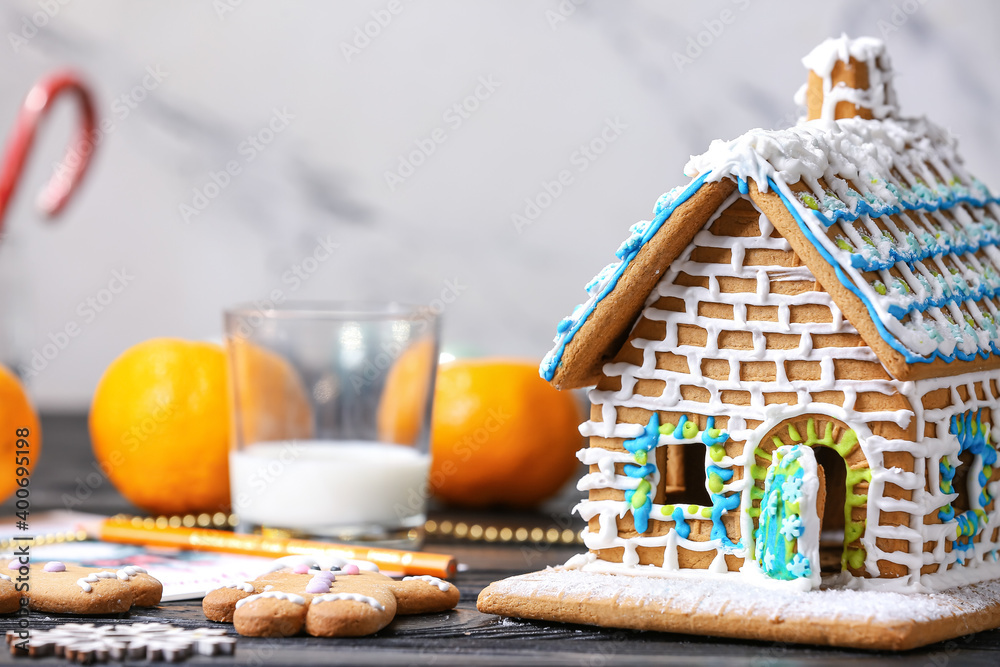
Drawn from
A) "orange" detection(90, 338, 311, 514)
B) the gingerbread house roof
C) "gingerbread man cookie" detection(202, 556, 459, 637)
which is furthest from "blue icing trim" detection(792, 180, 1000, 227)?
"orange" detection(90, 338, 311, 514)

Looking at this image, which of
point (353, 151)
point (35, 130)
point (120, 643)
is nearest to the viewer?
point (120, 643)

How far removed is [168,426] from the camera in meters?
1.42

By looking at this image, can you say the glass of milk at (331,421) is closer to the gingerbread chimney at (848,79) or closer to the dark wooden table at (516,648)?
the dark wooden table at (516,648)

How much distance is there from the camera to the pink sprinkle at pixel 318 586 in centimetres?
95

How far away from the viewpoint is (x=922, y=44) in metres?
2.17

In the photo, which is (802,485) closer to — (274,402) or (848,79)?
(848,79)

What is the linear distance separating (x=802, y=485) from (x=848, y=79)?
1.48ft

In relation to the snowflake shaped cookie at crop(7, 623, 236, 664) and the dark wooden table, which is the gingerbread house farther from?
the snowflake shaped cookie at crop(7, 623, 236, 664)

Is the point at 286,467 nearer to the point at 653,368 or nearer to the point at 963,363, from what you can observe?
the point at 653,368

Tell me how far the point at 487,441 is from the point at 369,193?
1.12 metres

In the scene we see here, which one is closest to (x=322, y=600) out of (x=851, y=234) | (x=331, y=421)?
(x=331, y=421)

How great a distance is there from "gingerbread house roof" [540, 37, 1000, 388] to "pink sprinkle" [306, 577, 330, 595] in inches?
10.3

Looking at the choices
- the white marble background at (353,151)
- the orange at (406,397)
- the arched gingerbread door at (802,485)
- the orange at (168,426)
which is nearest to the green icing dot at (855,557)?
the arched gingerbread door at (802,485)

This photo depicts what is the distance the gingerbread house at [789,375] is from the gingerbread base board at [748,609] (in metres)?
0.03
